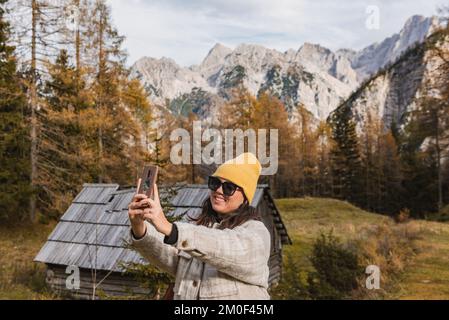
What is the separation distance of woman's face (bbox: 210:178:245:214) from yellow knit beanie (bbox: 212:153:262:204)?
0.03 m

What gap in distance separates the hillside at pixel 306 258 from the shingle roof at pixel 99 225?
1183 mm

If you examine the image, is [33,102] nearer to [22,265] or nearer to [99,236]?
[22,265]

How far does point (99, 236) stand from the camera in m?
12.0

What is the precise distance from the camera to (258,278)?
1804mm

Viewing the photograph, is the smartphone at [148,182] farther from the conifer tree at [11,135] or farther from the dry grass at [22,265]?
the conifer tree at [11,135]

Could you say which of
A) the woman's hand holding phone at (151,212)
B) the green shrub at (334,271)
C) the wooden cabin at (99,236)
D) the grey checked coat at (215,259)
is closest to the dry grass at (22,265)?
the wooden cabin at (99,236)

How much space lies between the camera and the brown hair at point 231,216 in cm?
189

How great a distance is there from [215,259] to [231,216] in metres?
0.30

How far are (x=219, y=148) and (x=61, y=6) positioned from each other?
1632cm

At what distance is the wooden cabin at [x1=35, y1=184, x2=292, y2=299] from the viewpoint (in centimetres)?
1136
